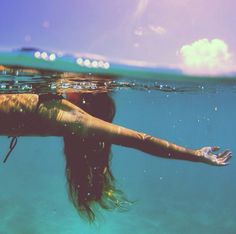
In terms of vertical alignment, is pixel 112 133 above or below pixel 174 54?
below

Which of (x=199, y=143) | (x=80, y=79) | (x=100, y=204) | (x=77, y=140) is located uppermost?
(x=80, y=79)

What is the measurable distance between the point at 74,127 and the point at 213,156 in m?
1.88

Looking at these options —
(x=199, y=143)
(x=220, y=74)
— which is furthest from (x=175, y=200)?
(x=199, y=143)

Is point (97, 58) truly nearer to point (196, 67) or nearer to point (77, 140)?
point (196, 67)

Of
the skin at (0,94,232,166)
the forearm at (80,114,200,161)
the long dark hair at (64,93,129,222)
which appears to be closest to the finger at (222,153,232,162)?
the skin at (0,94,232,166)

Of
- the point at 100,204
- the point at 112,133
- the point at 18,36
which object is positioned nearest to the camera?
the point at 112,133

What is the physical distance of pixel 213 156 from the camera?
16.3ft

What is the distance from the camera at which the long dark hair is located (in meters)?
5.74

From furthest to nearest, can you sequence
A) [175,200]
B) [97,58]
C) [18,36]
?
1. [175,200]
2. [97,58]
3. [18,36]

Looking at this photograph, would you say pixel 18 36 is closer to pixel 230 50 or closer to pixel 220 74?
pixel 230 50

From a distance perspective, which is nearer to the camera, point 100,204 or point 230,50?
point 100,204

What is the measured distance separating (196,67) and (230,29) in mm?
2056

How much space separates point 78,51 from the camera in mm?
9914

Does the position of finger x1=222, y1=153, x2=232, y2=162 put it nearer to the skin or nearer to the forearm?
the skin
